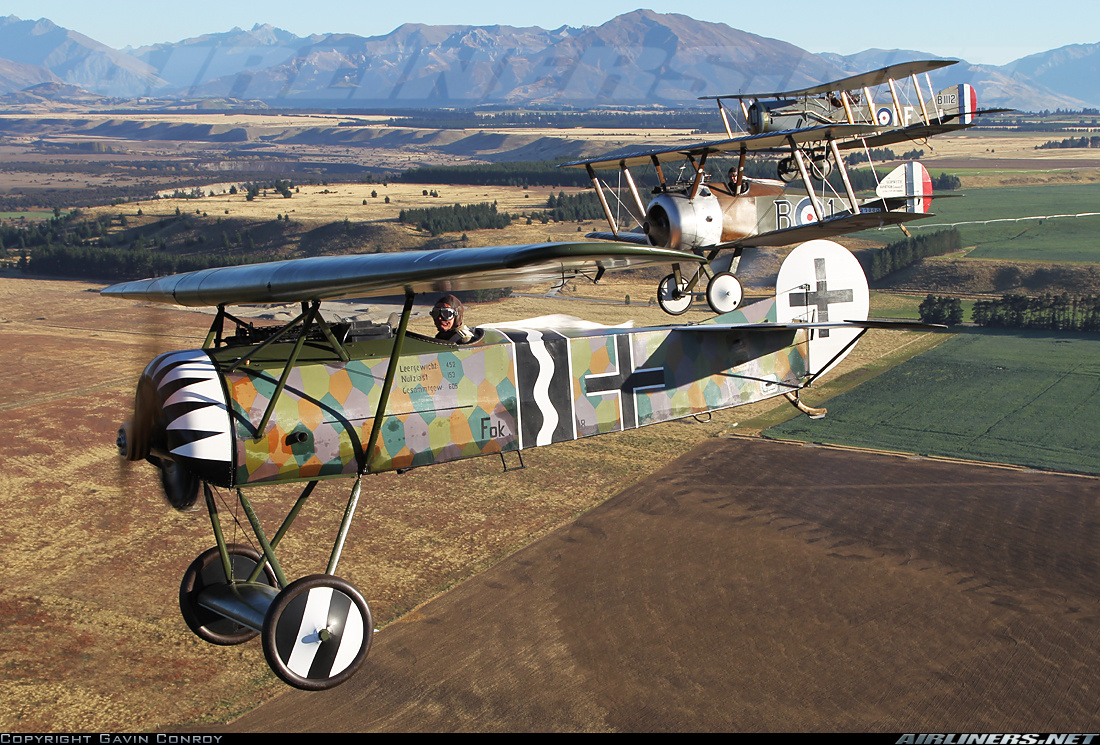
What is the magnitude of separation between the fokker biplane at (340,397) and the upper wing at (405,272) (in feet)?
0.10

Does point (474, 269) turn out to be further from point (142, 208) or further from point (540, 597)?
point (142, 208)

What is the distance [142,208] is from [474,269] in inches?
5487

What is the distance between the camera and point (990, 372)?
5528cm

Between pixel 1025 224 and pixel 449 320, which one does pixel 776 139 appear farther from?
pixel 1025 224

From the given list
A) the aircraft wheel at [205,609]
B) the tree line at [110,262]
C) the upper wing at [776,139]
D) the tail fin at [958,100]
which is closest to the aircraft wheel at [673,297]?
the upper wing at [776,139]

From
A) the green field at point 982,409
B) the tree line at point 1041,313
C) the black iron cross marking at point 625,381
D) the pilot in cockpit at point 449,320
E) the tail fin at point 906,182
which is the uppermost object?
the tail fin at point 906,182

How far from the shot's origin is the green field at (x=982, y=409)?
4269 cm

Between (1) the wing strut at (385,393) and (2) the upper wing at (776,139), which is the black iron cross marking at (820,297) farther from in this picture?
(1) the wing strut at (385,393)

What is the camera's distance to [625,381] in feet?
53.9

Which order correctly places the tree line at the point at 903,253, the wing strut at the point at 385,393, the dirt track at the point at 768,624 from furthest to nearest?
the tree line at the point at 903,253 < the dirt track at the point at 768,624 < the wing strut at the point at 385,393

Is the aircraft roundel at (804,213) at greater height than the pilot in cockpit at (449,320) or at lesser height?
greater

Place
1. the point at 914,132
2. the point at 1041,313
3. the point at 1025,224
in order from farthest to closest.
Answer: the point at 1025,224 → the point at 1041,313 → the point at 914,132

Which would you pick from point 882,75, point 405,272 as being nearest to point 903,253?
point 882,75

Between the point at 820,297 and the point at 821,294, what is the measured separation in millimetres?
62
